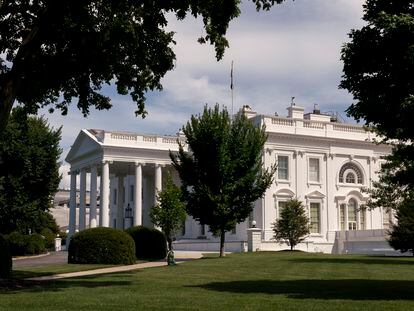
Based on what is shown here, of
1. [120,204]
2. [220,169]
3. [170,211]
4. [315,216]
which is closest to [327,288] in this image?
[220,169]

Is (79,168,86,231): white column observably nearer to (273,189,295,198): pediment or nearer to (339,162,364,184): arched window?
(273,189,295,198): pediment

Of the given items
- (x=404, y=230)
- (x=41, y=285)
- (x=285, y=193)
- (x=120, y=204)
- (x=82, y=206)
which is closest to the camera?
(x=41, y=285)

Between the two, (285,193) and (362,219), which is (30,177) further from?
(362,219)

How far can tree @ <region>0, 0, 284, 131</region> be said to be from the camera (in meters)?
16.3

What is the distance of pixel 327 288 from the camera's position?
1653 cm

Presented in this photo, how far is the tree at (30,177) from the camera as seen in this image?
1742 inches

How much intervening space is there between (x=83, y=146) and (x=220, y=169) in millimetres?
34011

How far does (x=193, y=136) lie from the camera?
119 feet

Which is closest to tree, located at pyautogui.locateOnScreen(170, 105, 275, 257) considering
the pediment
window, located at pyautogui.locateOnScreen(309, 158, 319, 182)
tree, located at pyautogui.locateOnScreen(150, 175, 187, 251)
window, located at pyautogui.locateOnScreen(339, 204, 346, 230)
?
tree, located at pyautogui.locateOnScreen(150, 175, 187, 251)

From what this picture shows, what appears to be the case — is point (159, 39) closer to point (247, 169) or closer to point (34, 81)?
point (34, 81)

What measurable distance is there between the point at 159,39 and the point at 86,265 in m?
14.9

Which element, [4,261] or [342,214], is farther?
[342,214]

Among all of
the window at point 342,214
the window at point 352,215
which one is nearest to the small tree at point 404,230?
the window at point 342,214

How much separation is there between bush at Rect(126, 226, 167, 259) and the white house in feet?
39.2
